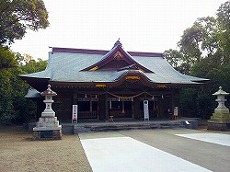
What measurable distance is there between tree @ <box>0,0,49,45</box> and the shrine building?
2.85 m

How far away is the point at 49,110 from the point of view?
13484 mm

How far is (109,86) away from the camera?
58.0ft

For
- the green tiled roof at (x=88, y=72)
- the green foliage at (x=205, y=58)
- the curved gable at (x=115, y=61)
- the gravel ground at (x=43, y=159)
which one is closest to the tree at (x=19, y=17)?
the green tiled roof at (x=88, y=72)

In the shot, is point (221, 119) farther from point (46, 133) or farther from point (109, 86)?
point (46, 133)

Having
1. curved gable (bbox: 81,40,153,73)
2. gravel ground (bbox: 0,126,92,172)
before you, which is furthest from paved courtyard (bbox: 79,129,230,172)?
curved gable (bbox: 81,40,153,73)

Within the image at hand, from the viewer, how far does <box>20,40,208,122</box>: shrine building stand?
17578 millimetres

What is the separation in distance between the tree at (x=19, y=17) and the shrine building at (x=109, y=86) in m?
2.85

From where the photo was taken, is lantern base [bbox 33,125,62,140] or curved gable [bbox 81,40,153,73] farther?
curved gable [bbox 81,40,153,73]

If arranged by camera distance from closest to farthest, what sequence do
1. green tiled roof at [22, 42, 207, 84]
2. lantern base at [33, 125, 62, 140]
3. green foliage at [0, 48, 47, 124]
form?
lantern base at [33, 125, 62, 140] < green foliage at [0, 48, 47, 124] < green tiled roof at [22, 42, 207, 84]

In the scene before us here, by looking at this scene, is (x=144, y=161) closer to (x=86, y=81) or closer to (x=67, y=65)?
(x=86, y=81)

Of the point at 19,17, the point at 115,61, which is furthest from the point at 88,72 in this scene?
the point at 19,17

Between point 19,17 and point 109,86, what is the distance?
743 cm

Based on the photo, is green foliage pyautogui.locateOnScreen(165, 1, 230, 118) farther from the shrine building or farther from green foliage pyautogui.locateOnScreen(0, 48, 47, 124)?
green foliage pyautogui.locateOnScreen(0, 48, 47, 124)

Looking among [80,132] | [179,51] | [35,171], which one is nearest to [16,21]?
[80,132]
